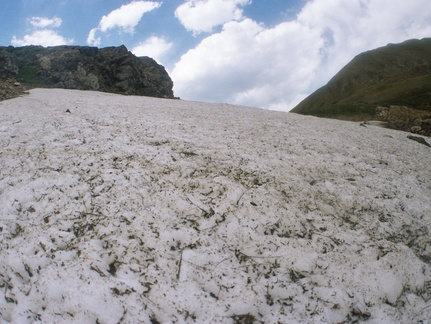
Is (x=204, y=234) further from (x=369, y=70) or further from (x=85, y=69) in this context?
(x=369, y=70)

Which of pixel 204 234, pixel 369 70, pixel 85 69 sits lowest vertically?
pixel 204 234

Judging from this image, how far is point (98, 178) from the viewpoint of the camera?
4.84 meters

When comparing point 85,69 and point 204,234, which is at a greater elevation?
point 85,69

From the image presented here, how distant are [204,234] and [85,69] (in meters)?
47.3

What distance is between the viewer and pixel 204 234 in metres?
3.79

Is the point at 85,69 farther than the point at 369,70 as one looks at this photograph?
No

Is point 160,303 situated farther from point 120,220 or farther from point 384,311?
point 384,311

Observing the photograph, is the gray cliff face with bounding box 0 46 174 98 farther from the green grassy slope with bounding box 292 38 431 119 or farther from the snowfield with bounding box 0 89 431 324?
A: the green grassy slope with bounding box 292 38 431 119

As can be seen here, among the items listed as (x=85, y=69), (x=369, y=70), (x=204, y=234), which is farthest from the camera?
(x=369, y=70)

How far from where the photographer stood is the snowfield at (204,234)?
2.92 m

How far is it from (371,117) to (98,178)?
37.7 m

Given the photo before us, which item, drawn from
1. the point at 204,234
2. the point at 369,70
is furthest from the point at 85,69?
the point at 369,70

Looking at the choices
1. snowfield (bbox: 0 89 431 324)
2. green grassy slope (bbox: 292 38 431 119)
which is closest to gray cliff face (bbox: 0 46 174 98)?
snowfield (bbox: 0 89 431 324)

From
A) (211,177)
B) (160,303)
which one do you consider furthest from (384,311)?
(211,177)
